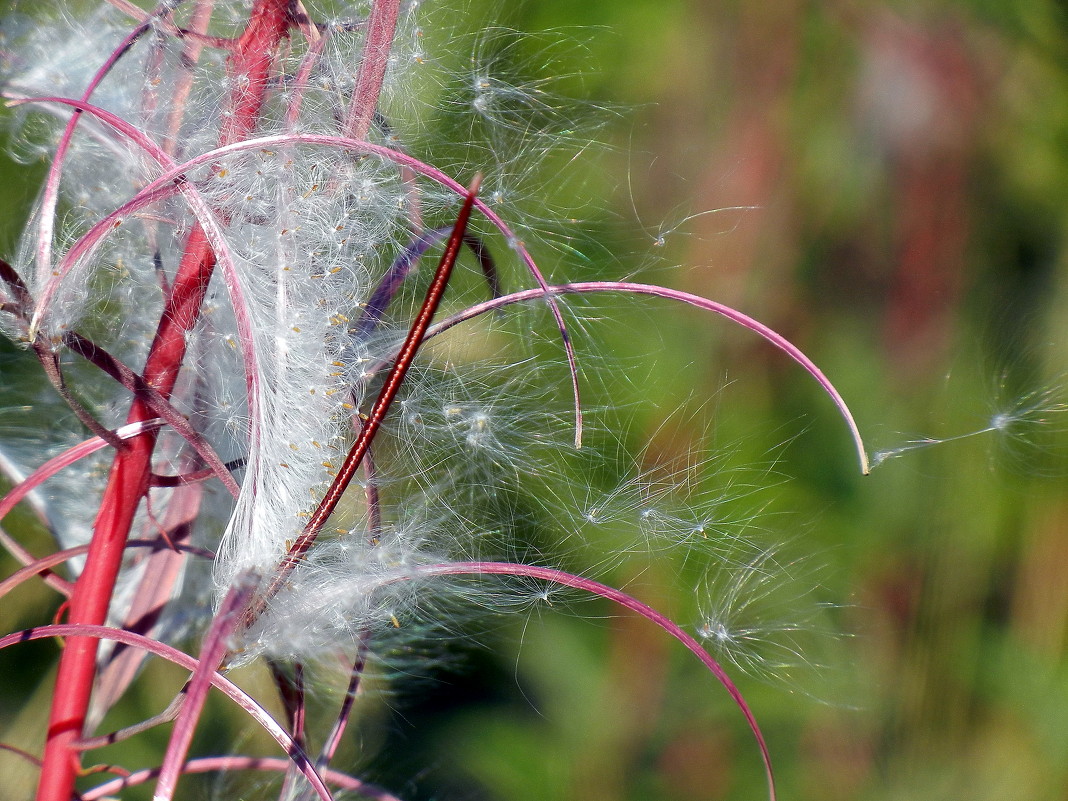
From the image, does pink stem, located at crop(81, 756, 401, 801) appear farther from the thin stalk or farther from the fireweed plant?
the thin stalk

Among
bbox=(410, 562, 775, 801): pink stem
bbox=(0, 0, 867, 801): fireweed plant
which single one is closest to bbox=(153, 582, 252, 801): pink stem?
bbox=(0, 0, 867, 801): fireweed plant

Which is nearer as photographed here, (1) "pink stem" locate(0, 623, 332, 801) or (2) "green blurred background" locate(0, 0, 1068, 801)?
(1) "pink stem" locate(0, 623, 332, 801)

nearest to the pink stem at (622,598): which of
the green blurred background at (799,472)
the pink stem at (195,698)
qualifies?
the pink stem at (195,698)

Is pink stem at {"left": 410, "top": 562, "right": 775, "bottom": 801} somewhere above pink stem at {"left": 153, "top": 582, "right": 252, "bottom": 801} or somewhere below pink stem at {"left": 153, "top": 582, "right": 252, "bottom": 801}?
below

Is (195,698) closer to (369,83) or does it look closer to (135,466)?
(135,466)

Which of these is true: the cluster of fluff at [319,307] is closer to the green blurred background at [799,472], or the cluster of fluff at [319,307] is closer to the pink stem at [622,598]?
the pink stem at [622,598]

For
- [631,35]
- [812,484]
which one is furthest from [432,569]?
[631,35]

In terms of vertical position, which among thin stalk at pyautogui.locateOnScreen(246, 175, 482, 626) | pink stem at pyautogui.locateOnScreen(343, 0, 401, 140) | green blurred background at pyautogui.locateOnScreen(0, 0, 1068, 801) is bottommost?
green blurred background at pyautogui.locateOnScreen(0, 0, 1068, 801)

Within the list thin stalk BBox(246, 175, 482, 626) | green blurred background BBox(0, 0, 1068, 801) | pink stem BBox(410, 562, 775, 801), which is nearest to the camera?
thin stalk BBox(246, 175, 482, 626)

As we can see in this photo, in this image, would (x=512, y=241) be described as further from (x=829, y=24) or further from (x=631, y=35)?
(x=829, y=24)
